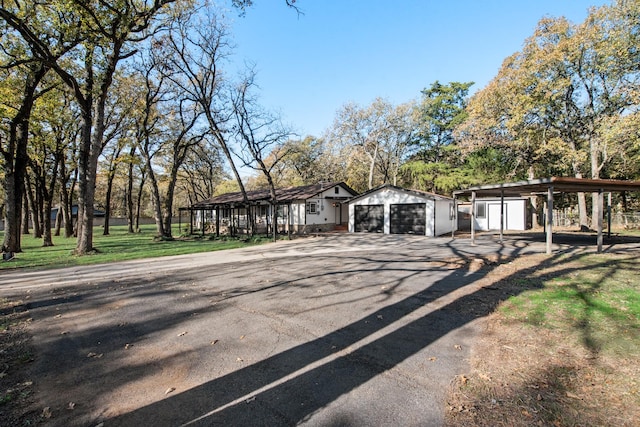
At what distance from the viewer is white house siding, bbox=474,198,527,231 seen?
24016mm

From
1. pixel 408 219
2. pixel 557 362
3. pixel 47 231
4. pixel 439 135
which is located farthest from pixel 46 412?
pixel 439 135

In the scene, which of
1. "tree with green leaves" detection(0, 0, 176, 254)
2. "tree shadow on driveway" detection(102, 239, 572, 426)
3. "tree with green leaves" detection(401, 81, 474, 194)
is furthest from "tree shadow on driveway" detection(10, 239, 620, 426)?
"tree with green leaves" detection(401, 81, 474, 194)

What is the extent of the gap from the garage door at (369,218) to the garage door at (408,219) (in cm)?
→ 96

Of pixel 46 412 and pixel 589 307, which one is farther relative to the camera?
pixel 589 307

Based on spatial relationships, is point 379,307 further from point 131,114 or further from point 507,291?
point 131,114

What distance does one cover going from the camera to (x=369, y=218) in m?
22.4

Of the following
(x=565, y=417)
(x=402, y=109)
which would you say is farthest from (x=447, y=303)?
(x=402, y=109)

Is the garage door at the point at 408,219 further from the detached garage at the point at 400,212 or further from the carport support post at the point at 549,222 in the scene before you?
the carport support post at the point at 549,222

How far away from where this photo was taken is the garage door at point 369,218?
21.8m

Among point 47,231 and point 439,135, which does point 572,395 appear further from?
point 439,135

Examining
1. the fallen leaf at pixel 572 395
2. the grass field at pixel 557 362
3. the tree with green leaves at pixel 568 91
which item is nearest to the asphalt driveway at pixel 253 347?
the grass field at pixel 557 362

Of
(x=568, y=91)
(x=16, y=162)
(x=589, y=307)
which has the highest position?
(x=568, y=91)

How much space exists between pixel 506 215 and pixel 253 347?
1028 inches

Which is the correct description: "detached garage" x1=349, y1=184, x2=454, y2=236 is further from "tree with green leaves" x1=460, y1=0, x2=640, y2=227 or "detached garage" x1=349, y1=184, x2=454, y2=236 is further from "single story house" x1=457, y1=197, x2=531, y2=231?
"tree with green leaves" x1=460, y1=0, x2=640, y2=227
